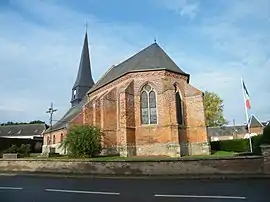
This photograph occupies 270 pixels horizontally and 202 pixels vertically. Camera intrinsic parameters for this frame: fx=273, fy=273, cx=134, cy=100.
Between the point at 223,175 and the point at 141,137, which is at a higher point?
the point at 141,137

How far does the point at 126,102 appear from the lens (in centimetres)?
2723

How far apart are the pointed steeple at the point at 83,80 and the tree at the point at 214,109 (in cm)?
2154

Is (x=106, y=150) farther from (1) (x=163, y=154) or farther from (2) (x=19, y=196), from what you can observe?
(2) (x=19, y=196)

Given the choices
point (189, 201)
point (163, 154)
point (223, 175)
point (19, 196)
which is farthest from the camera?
point (163, 154)

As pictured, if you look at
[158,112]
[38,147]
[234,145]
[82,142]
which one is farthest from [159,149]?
[38,147]

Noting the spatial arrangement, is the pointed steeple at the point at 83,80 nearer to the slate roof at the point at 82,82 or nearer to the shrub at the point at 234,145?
the slate roof at the point at 82,82

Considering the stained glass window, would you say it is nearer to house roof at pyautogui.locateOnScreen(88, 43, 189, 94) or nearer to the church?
the church

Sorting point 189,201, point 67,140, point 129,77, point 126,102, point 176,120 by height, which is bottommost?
point 189,201

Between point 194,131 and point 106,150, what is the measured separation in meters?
9.23

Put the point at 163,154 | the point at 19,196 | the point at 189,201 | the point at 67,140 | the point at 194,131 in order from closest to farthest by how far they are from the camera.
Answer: the point at 189,201, the point at 19,196, the point at 67,140, the point at 163,154, the point at 194,131

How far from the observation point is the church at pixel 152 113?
26547 millimetres

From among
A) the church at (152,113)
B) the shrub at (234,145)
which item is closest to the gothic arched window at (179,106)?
the church at (152,113)

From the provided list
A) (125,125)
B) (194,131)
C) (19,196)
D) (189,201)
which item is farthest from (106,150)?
(189,201)

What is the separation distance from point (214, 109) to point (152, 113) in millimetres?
25981
